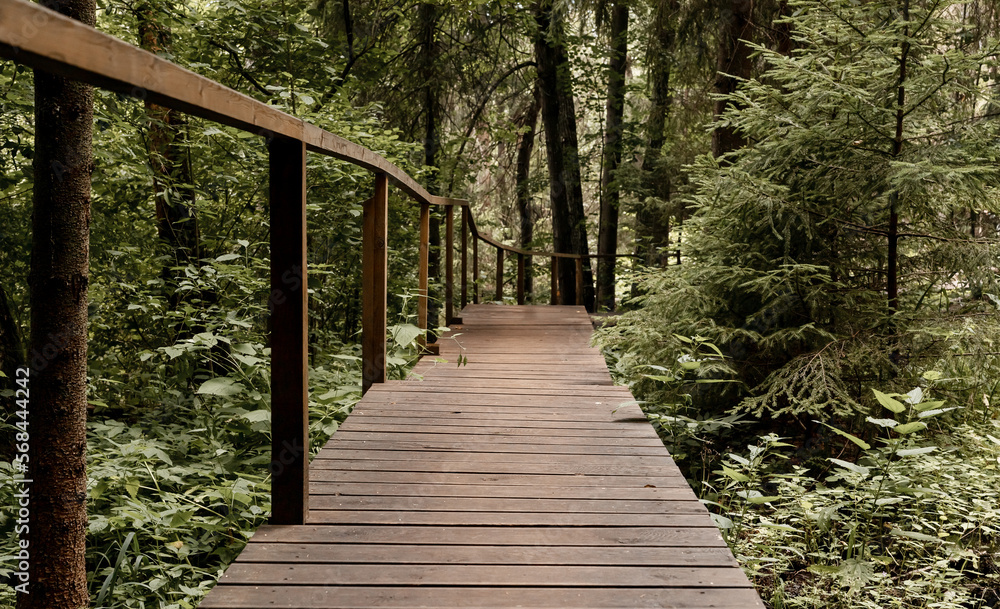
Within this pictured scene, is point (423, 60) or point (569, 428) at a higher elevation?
point (423, 60)

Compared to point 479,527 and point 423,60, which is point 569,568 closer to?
point 479,527

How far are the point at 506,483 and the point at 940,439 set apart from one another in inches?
116

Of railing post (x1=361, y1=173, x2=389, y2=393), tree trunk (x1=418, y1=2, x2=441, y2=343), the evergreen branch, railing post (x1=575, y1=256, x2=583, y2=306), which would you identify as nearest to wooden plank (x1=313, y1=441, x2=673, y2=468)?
railing post (x1=361, y1=173, x2=389, y2=393)

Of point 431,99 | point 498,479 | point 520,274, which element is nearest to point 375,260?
point 498,479

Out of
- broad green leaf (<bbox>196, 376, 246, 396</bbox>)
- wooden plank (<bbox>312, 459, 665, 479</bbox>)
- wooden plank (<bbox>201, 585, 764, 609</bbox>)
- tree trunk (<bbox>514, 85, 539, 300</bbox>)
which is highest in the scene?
tree trunk (<bbox>514, 85, 539, 300</bbox>)

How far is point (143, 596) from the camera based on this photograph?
279 cm

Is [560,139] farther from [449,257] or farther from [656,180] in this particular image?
[449,257]

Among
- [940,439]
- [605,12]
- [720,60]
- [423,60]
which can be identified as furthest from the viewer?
[423,60]

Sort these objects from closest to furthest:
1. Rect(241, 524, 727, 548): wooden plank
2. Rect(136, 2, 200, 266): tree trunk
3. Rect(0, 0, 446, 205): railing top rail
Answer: Rect(0, 0, 446, 205): railing top rail → Rect(241, 524, 727, 548): wooden plank → Rect(136, 2, 200, 266): tree trunk

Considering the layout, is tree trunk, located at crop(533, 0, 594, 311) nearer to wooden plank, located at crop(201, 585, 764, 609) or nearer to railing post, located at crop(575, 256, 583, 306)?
railing post, located at crop(575, 256, 583, 306)

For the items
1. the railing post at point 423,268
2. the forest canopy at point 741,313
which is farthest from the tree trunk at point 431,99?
the railing post at point 423,268

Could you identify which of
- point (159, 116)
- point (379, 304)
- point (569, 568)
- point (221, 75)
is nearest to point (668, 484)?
point (569, 568)

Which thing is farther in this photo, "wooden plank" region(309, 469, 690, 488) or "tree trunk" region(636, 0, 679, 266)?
"tree trunk" region(636, 0, 679, 266)

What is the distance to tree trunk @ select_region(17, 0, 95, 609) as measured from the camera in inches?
97.0
